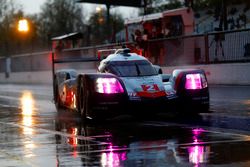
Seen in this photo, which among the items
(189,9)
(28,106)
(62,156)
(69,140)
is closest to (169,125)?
(69,140)

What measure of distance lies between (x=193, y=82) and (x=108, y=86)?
6.73 ft

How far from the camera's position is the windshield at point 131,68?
14430 mm

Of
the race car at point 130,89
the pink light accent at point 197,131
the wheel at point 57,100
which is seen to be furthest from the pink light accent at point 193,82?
the wheel at point 57,100

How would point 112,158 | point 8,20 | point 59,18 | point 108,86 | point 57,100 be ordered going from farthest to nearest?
point 59,18
point 8,20
point 57,100
point 108,86
point 112,158

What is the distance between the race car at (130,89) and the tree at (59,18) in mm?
80541

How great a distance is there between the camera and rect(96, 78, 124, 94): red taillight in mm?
13539

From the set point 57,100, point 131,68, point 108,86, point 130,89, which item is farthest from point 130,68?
point 57,100

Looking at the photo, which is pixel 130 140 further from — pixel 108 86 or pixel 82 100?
pixel 82 100

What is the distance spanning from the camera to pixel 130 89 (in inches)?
542

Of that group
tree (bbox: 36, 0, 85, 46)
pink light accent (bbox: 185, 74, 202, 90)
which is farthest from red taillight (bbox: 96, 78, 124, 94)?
tree (bbox: 36, 0, 85, 46)

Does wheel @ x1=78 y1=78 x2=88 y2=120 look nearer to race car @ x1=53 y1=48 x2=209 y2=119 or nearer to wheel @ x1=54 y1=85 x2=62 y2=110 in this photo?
race car @ x1=53 y1=48 x2=209 y2=119

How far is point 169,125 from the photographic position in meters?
13.3

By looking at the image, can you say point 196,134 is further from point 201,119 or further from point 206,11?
point 206,11

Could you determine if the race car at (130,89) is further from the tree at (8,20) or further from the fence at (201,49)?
the tree at (8,20)
